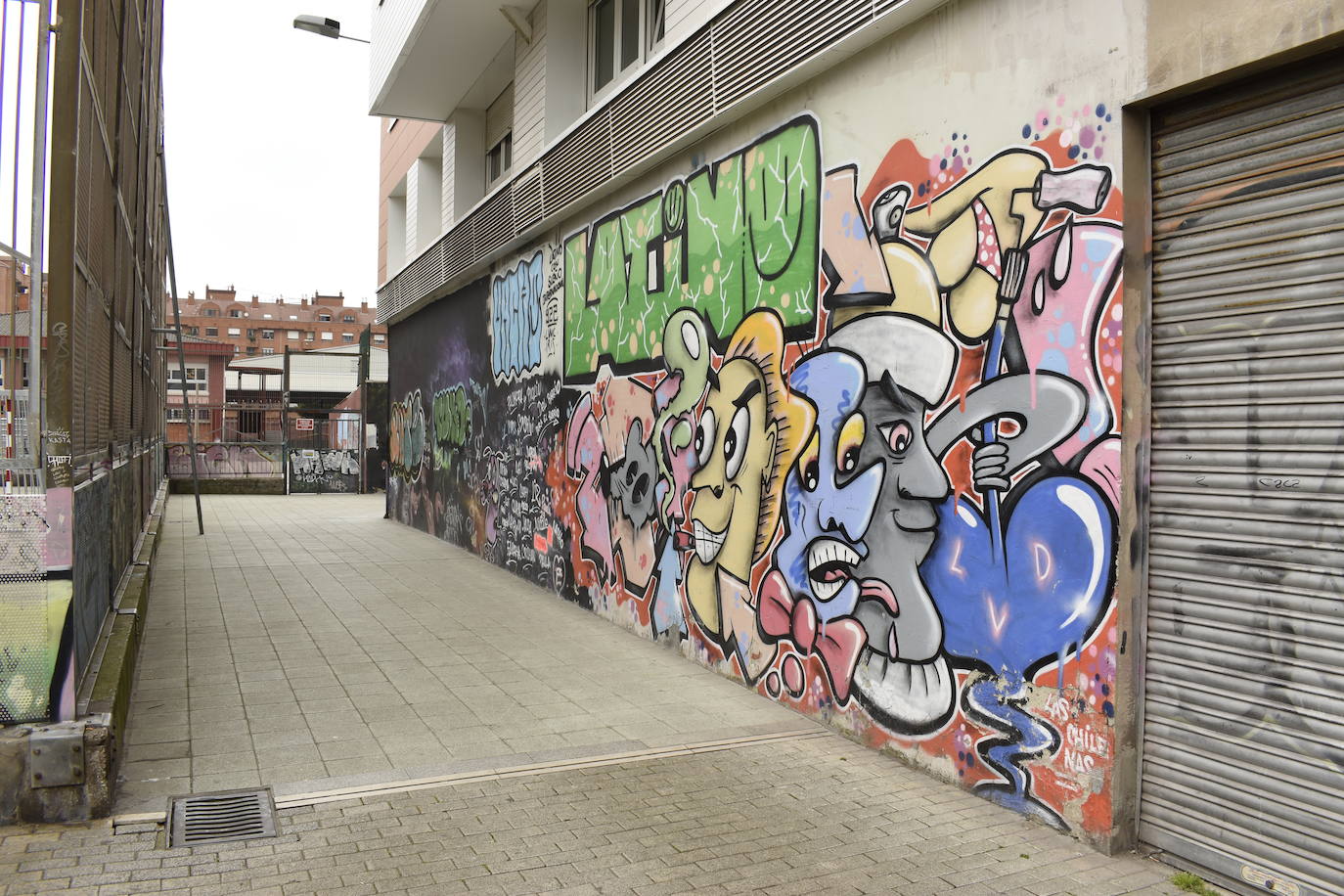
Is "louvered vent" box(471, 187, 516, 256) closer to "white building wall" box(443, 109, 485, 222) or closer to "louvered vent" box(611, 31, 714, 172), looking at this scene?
"white building wall" box(443, 109, 485, 222)

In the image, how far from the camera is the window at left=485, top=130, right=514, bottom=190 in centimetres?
1441

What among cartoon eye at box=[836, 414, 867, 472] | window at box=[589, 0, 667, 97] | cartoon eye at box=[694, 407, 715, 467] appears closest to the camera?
cartoon eye at box=[836, 414, 867, 472]

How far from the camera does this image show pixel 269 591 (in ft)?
33.1

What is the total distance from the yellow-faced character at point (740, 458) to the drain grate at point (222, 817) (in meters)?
3.24

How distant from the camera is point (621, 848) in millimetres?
4008

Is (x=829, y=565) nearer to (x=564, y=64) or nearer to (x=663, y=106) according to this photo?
(x=663, y=106)

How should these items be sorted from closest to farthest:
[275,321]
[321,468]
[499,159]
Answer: [499,159] → [321,468] → [275,321]

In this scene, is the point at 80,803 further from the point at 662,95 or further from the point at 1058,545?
the point at 662,95

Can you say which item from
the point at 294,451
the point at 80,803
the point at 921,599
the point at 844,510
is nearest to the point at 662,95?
the point at 844,510

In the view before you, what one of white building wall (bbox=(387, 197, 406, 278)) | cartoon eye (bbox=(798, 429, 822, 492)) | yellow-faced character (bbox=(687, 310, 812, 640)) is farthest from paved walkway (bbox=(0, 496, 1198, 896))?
white building wall (bbox=(387, 197, 406, 278))

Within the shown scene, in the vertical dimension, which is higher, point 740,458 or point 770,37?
point 770,37

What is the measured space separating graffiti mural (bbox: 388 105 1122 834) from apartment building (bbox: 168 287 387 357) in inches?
3480

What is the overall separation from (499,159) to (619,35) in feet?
17.1

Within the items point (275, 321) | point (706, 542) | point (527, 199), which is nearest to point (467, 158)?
point (527, 199)
